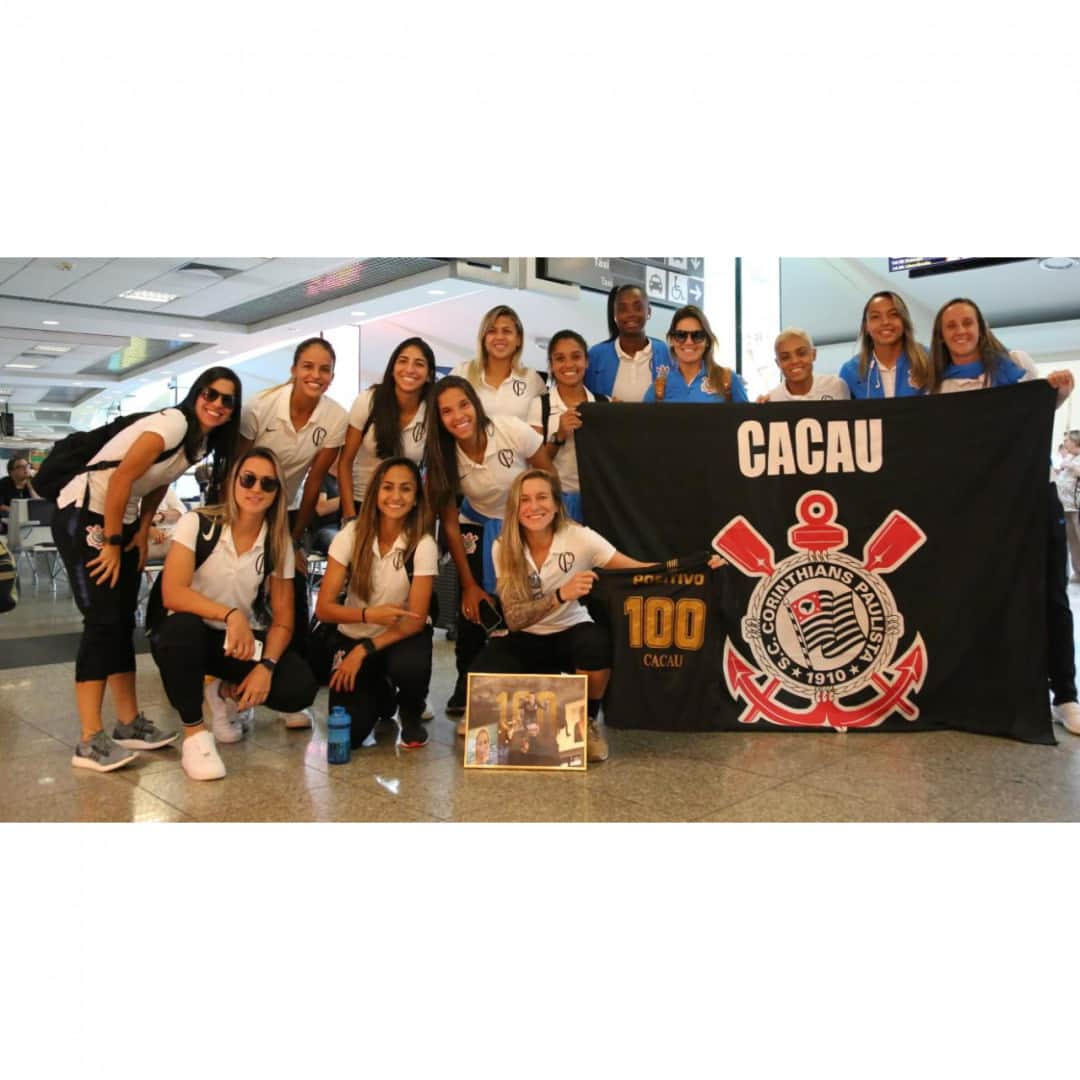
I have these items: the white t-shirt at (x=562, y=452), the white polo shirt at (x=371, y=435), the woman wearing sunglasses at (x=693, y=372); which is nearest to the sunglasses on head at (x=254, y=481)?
the white polo shirt at (x=371, y=435)

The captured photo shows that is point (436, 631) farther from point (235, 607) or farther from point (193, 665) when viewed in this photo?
point (193, 665)

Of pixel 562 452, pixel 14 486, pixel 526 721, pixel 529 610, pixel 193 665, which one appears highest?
pixel 14 486

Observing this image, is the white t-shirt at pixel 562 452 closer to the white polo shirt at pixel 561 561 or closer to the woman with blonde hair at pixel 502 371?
the woman with blonde hair at pixel 502 371

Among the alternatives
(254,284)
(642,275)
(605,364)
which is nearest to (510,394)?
(605,364)

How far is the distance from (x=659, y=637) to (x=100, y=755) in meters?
1.79

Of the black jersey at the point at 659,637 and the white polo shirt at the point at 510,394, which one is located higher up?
the white polo shirt at the point at 510,394

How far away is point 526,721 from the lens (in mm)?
2779

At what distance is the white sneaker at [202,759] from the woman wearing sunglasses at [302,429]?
54 cm

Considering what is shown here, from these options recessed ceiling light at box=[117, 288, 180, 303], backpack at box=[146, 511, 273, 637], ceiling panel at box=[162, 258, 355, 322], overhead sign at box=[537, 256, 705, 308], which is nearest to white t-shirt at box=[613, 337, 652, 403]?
backpack at box=[146, 511, 273, 637]

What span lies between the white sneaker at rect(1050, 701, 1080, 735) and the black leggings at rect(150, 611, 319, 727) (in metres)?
2.52

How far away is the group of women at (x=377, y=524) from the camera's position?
9.37 feet

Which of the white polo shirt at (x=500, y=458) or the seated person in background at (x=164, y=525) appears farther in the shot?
the seated person in background at (x=164, y=525)

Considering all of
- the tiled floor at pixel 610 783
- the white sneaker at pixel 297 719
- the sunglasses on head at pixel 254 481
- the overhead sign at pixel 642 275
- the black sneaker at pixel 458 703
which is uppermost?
the overhead sign at pixel 642 275
